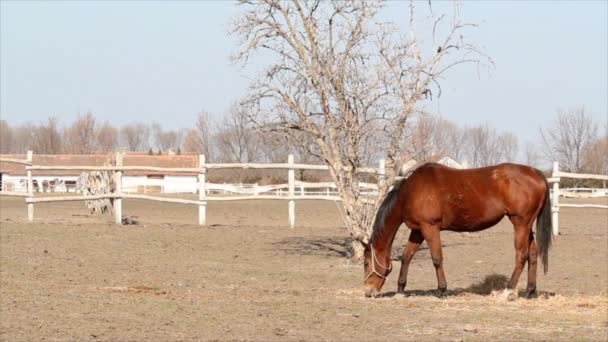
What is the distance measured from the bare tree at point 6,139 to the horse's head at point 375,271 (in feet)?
319

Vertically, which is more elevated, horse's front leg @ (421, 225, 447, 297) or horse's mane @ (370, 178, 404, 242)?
horse's mane @ (370, 178, 404, 242)

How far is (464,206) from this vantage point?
1027cm

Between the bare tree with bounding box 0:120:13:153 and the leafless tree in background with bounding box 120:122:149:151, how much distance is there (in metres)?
12.6

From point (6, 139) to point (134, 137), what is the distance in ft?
47.5

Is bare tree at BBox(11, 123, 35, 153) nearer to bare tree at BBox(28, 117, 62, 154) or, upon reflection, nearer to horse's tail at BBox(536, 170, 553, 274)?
bare tree at BBox(28, 117, 62, 154)

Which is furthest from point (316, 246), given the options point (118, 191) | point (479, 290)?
point (479, 290)

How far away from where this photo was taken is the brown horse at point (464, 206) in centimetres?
1025

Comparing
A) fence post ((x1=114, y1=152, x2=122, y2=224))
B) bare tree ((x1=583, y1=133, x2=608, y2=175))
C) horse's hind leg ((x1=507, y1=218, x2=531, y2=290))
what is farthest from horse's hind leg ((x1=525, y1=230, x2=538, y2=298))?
bare tree ((x1=583, y1=133, x2=608, y2=175))

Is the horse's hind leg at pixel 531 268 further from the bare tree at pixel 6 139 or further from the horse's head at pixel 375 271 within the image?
the bare tree at pixel 6 139

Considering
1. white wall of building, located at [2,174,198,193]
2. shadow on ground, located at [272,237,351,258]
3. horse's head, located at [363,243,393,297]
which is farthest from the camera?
white wall of building, located at [2,174,198,193]


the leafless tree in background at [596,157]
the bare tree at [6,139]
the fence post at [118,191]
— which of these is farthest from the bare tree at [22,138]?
the fence post at [118,191]

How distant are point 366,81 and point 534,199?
14.2 feet

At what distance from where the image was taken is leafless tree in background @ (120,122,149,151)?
104 meters

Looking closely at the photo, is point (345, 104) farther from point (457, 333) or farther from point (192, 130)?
point (192, 130)
